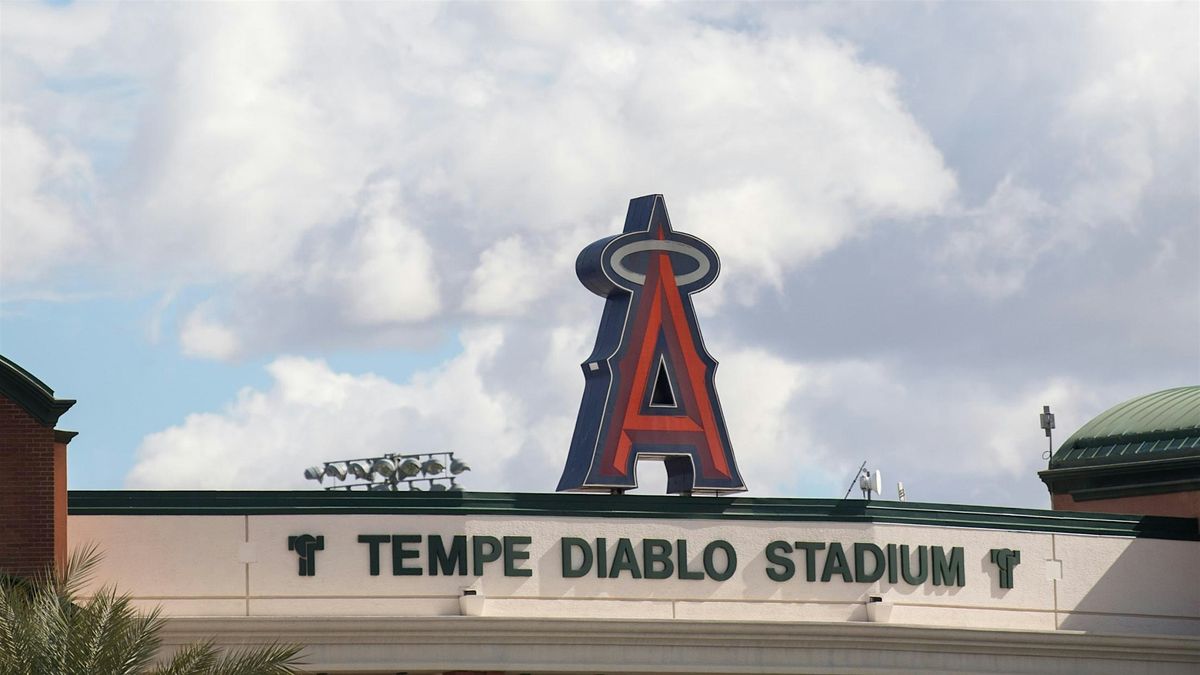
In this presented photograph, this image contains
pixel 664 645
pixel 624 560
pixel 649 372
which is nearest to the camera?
pixel 664 645

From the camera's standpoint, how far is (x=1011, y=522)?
39.6m

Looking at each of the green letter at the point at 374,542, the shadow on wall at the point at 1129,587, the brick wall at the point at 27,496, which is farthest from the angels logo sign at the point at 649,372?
the brick wall at the point at 27,496

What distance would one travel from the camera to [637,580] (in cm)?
3653

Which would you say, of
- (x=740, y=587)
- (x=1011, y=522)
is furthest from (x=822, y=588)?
(x=1011, y=522)

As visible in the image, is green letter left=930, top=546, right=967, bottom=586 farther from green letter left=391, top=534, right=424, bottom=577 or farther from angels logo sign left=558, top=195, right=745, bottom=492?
green letter left=391, top=534, right=424, bottom=577

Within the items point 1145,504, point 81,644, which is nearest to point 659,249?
point 1145,504

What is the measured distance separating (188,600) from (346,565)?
2.60m

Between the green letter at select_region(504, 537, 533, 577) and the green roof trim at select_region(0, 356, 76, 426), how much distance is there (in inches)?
298

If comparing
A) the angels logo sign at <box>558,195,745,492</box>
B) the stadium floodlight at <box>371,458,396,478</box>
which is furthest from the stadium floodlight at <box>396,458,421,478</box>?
the angels logo sign at <box>558,195,745,492</box>

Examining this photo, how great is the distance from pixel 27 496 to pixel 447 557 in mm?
Answer: 6895

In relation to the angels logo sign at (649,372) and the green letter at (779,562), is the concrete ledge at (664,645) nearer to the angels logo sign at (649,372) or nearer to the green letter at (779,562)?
the green letter at (779,562)

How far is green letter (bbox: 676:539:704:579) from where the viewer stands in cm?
3678

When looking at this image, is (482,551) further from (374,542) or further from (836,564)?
(836,564)

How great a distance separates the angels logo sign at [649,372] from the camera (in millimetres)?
38219
